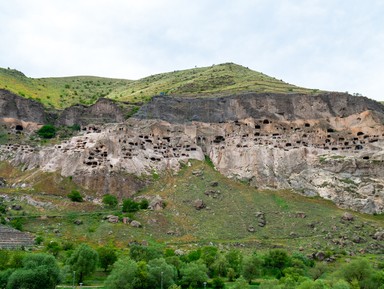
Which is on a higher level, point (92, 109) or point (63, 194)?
point (92, 109)

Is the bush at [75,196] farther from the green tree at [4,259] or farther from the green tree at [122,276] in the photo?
the green tree at [122,276]

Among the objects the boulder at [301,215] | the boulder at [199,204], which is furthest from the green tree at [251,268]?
the boulder at [199,204]

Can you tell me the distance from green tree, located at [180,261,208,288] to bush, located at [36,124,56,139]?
2356 inches

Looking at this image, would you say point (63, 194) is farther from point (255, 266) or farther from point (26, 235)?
point (255, 266)

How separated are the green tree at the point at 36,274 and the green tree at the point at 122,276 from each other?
520 cm

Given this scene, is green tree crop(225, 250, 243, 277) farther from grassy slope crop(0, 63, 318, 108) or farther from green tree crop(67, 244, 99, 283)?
grassy slope crop(0, 63, 318, 108)

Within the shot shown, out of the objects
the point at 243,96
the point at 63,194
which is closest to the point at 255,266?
the point at 63,194

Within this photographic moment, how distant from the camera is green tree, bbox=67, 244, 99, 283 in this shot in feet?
158

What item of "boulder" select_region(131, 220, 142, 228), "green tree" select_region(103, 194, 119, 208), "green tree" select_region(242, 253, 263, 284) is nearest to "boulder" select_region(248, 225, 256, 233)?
"green tree" select_region(242, 253, 263, 284)

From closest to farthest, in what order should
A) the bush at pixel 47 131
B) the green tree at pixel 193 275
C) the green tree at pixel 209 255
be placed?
the green tree at pixel 193 275
the green tree at pixel 209 255
the bush at pixel 47 131

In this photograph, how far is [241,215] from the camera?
72.2 metres

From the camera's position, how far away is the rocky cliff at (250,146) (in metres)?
80.1

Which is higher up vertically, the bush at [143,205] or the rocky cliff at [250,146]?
the rocky cliff at [250,146]

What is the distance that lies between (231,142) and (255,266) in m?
42.0
